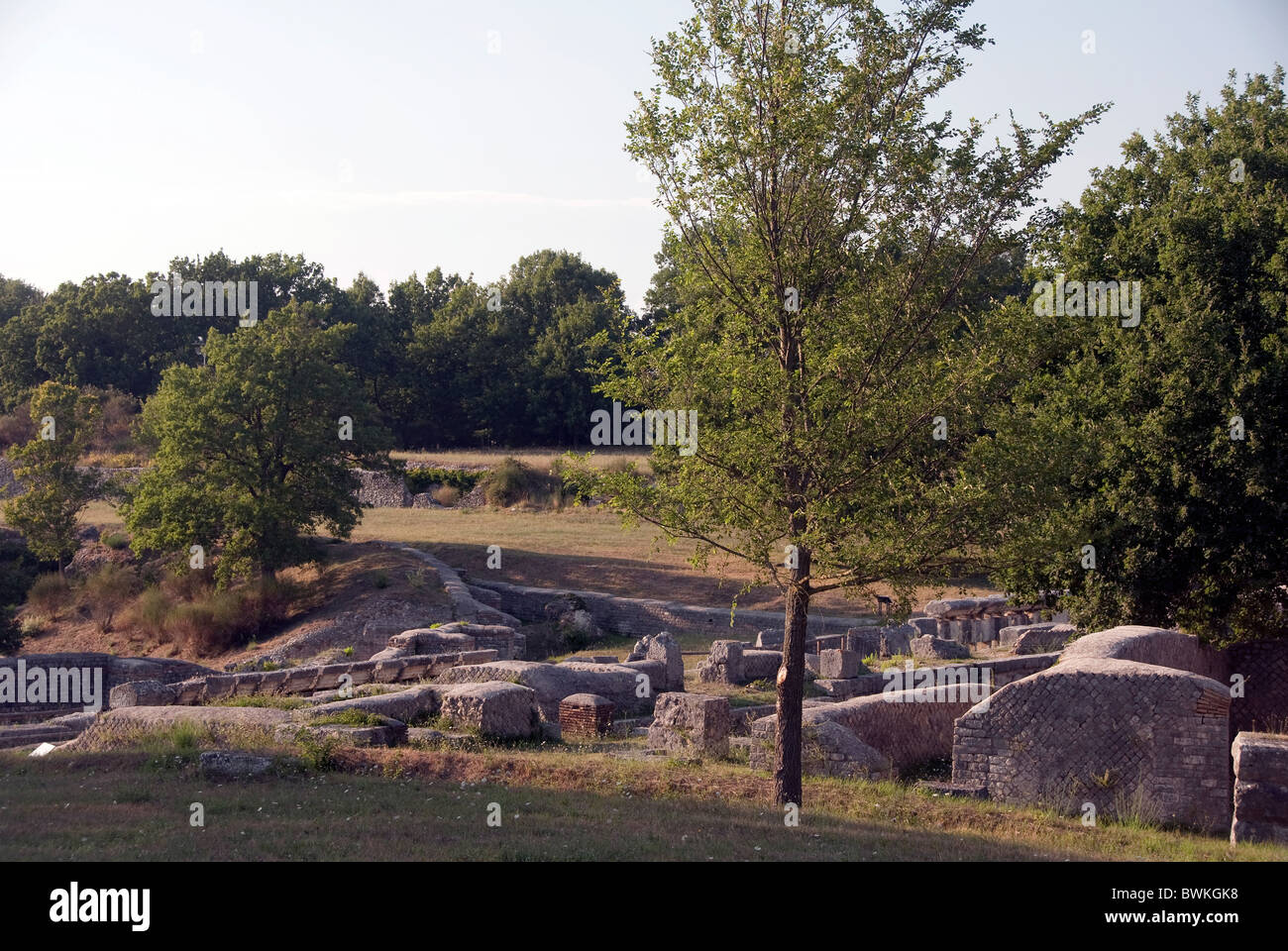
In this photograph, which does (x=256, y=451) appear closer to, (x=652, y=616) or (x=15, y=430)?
(x=652, y=616)

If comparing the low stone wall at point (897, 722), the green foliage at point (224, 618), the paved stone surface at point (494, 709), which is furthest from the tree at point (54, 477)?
the low stone wall at point (897, 722)

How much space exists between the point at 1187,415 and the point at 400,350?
5619 cm

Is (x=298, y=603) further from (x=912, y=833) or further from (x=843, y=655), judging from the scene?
(x=912, y=833)

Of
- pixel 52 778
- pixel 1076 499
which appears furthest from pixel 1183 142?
pixel 52 778

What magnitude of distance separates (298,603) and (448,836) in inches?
991

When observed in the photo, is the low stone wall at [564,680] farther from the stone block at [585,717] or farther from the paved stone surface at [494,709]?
the paved stone surface at [494,709]

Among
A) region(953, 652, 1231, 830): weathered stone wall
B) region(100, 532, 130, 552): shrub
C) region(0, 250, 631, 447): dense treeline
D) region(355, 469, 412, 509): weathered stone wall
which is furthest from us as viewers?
region(0, 250, 631, 447): dense treeline

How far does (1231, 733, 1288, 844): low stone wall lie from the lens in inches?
397

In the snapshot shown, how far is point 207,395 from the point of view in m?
33.3

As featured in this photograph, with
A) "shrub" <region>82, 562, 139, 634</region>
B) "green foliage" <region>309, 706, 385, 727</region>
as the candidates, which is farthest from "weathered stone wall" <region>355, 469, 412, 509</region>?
"green foliage" <region>309, 706, 385, 727</region>

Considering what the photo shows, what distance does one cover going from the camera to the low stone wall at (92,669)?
2088cm

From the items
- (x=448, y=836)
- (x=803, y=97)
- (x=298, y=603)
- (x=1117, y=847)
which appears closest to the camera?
(x=448, y=836)

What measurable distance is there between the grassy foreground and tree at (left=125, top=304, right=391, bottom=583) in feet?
63.4

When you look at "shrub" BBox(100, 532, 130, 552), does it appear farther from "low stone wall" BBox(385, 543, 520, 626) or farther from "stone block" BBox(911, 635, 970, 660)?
"stone block" BBox(911, 635, 970, 660)
